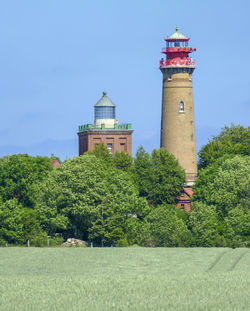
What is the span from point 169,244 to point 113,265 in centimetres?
2601

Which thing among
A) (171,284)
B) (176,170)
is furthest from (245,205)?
(171,284)

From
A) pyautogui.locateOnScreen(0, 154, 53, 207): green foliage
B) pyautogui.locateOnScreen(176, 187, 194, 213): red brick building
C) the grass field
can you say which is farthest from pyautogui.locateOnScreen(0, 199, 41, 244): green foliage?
pyautogui.locateOnScreen(176, 187, 194, 213): red brick building

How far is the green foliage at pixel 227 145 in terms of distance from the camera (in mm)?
122819

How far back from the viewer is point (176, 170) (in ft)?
406

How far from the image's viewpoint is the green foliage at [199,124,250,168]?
12282cm

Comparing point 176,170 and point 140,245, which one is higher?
point 176,170

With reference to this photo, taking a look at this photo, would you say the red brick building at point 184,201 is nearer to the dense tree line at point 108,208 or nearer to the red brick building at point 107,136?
the dense tree line at point 108,208

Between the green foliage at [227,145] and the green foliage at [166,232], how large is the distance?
2251 cm

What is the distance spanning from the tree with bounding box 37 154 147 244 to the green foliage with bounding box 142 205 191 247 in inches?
102

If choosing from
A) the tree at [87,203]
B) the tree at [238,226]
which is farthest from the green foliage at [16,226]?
the tree at [238,226]

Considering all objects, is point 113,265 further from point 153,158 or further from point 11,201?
point 153,158

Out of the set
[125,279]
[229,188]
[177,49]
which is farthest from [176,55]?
[125,279]

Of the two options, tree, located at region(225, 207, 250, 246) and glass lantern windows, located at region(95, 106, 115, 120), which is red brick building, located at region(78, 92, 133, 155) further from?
tree, located at region(225, 207, 250, 246)

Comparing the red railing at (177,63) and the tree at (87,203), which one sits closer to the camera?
the tree at (87,203)
